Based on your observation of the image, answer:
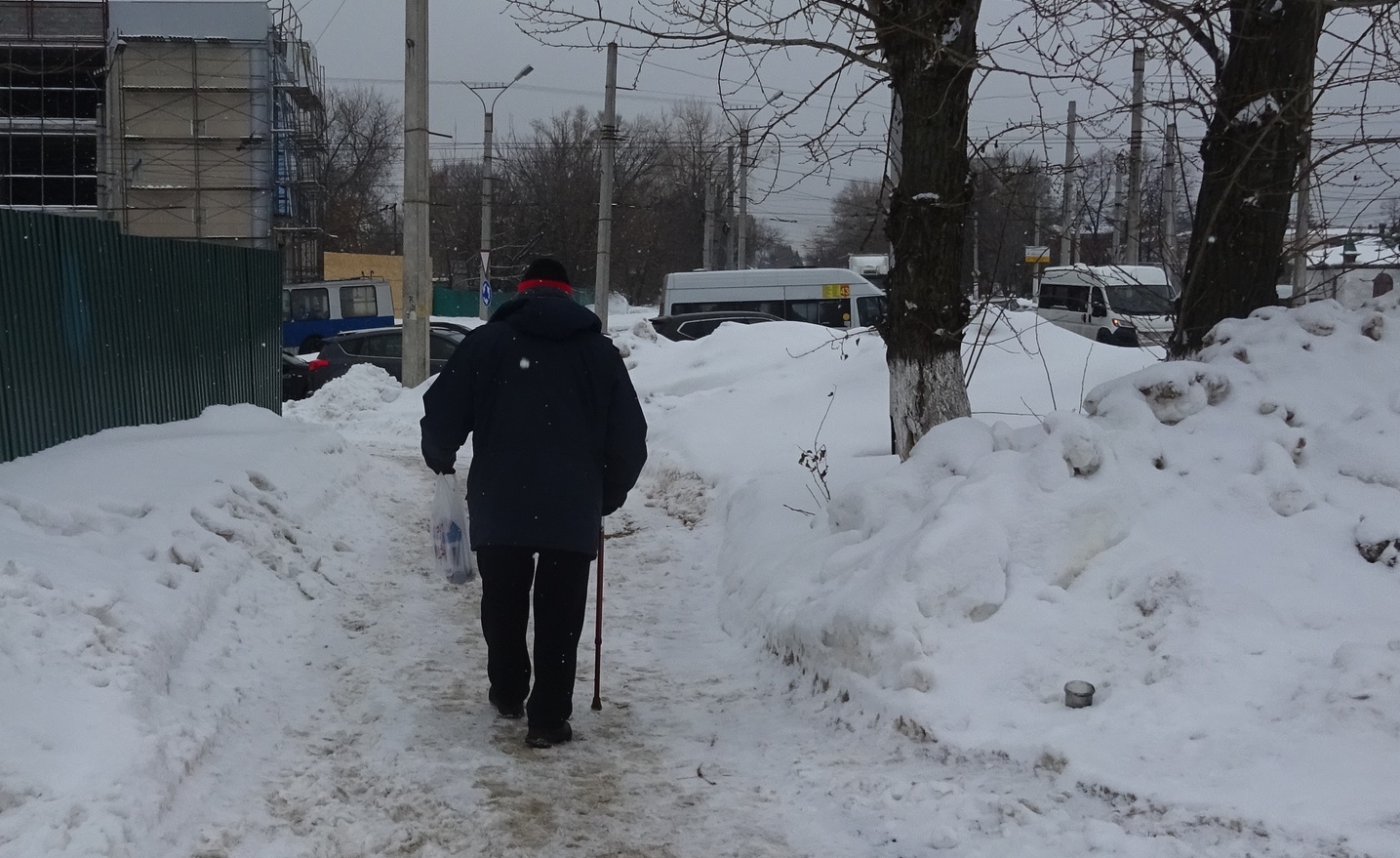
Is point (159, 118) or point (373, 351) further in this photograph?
point (159, 118)

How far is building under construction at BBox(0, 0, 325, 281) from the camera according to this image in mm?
39000

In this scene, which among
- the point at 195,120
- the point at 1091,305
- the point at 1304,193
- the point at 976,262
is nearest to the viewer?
the point at 1304,193

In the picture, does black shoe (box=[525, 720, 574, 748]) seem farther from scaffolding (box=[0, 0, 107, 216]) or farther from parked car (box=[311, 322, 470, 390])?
scaffolding (box=[0, 0, 107, 216])

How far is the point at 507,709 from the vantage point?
4945 mm

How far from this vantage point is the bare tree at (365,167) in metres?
63.2

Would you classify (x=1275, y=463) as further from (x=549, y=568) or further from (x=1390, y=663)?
(x=549, y=568)

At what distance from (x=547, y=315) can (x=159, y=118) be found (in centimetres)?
4015

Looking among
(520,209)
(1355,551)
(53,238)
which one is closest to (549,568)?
(1355,551)

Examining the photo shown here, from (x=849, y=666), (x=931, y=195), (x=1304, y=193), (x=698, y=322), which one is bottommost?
(x=849, y=666)

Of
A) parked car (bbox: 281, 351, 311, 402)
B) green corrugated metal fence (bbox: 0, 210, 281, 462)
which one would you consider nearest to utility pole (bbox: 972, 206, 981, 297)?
green corrugated metal fence (bbox: 0, 210, 281, 462)

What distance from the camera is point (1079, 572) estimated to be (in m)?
4.89

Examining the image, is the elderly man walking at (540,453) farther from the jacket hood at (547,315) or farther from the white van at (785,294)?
the white van at (785,294)

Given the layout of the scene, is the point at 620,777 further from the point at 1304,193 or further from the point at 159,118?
the point at 159,118

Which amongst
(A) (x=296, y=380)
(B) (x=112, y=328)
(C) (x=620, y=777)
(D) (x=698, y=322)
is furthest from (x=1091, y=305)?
(C) (x=620, y=777)
